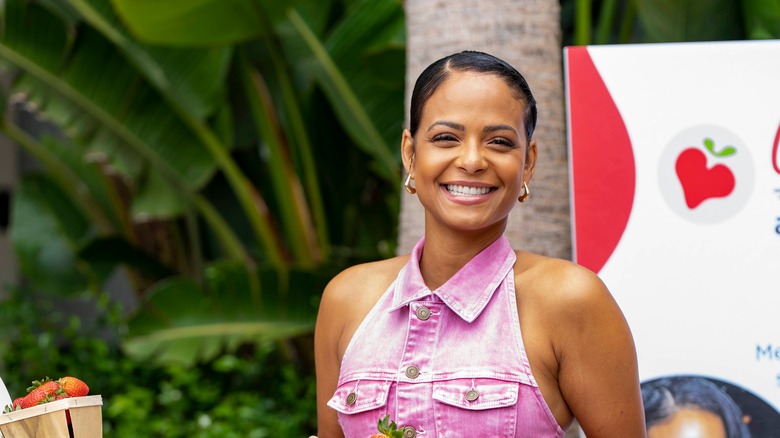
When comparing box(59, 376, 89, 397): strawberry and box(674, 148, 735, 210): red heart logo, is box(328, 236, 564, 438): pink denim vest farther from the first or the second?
box(674, 148, 735, 210): red heart logo

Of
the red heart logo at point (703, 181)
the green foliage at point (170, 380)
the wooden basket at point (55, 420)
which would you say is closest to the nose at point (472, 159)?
the wooden basket at point (55, 420)

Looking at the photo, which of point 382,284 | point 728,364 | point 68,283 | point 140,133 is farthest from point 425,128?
point 68,283

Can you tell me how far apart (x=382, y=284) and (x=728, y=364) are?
1.30 meters

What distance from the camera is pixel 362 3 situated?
4992mm

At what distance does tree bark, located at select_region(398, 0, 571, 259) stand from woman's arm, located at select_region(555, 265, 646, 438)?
171cm

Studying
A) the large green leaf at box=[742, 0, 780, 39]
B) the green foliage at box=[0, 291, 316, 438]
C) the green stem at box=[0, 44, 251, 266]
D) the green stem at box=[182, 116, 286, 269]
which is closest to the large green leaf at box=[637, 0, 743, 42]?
the large green leaf at box=[742, 0, 780, 39]

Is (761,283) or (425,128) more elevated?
(425,128)

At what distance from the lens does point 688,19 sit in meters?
5.06

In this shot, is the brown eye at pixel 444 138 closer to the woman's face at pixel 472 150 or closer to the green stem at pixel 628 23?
the woman's face at pixel 472 150

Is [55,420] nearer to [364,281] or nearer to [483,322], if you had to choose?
[364,281]

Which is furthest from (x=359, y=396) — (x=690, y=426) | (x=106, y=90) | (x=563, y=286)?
(x=106, y=90)

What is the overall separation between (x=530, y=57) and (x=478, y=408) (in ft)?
6.86

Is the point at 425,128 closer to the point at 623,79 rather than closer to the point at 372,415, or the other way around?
the point at 372,415

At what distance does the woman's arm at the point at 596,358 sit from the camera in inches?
82.4
